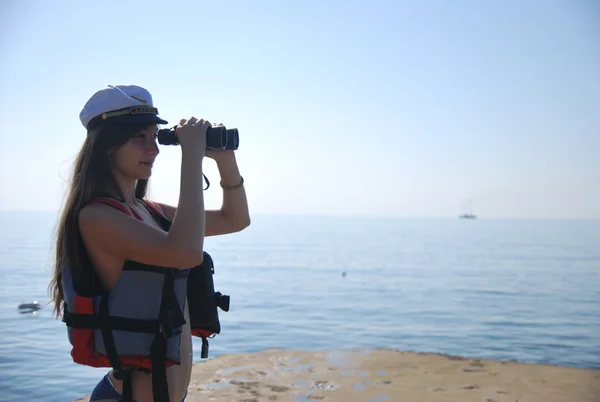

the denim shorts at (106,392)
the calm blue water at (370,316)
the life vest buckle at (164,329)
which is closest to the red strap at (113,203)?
the life vest buckle at (164,329)

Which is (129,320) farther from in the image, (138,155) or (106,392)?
(138,155)

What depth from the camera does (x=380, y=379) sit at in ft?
26.0

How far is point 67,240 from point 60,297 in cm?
32

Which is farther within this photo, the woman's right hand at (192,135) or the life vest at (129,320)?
the woman's right hand at (192,135)

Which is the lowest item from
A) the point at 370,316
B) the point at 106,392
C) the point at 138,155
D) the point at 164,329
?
the point at 370,316

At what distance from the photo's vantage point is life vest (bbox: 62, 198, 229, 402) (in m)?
2.05

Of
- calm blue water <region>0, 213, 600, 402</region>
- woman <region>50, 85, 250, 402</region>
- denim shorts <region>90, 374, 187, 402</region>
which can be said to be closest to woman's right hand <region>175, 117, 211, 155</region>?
woman <region>50, 85, 250, 402</region>

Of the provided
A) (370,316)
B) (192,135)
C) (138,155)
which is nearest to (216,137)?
(192,135)

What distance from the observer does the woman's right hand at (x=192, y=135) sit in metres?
2.16

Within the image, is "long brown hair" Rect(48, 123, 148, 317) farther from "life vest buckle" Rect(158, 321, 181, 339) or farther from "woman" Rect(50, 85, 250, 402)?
"life vest buckle" Rect(158, 321, 181, 339)

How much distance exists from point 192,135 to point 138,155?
0.23 m

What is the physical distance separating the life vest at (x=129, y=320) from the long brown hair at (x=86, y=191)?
32mm

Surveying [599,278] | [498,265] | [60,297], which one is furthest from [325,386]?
[498,265]

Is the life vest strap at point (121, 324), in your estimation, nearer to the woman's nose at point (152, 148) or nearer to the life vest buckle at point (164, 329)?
the life vest buckle at point (164, 329)
